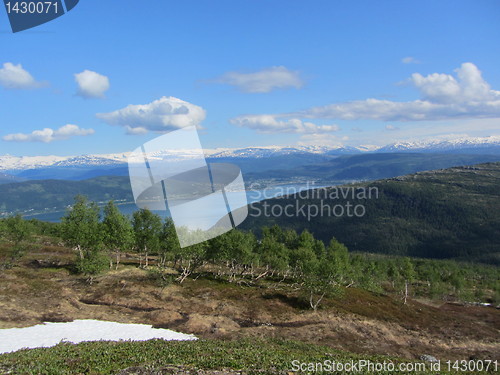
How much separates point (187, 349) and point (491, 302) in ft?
395

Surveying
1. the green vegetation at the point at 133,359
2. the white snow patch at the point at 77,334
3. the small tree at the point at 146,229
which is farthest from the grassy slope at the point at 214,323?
the small tree at the point at 146,229

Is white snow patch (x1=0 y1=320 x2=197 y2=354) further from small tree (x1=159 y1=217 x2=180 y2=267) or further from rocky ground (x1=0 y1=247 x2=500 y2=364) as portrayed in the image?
small tree (x1=159 y1=217 x2=180 y2=267)

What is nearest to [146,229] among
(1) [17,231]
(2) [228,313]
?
(1) [17,231]

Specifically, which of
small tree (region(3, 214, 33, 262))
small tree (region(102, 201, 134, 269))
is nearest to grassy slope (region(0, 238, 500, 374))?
small tree (region(3, 214, 33, 262))

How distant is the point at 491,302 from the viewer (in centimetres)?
10212

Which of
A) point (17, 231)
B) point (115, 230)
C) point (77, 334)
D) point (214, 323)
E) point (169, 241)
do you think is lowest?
point (214, 323)

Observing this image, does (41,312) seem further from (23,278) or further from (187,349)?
(187,349)

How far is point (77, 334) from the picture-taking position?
2558cm

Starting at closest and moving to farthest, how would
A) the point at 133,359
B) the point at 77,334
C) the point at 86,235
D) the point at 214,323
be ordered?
1. the point at 133,359
2. the point at 77,334
3. the point at 214,323
4. the point at 86,235

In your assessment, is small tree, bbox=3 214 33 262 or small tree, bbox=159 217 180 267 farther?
small tree, bbox=159 217 180 267

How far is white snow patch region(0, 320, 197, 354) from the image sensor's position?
2269 cm

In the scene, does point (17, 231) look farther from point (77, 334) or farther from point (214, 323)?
point (214, 323)

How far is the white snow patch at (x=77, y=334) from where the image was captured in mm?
22688

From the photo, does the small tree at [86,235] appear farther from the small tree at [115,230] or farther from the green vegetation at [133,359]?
the green vegetation at [133,359]
